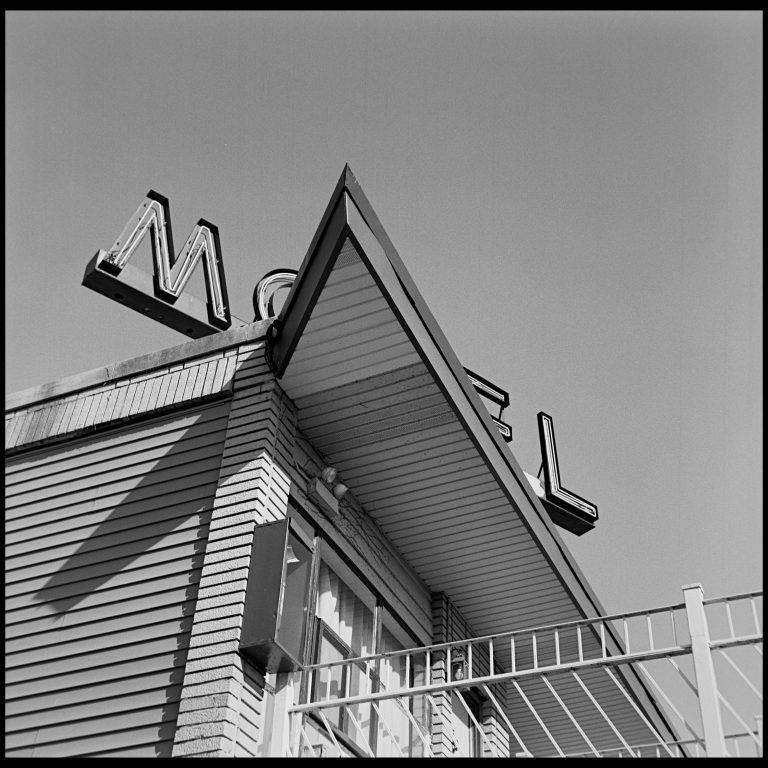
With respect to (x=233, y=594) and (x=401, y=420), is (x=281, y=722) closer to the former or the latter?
(x=233, y=594)

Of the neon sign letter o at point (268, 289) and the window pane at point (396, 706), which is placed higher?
the neon sign letter o at point (268, 289)

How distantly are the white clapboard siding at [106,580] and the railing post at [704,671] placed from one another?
345 cm

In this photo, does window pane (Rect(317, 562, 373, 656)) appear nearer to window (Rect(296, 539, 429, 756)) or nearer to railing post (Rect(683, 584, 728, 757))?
window (Rect(296, 539, 429, 756))

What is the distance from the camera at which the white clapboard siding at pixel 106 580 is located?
6.97m

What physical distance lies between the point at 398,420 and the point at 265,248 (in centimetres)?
522

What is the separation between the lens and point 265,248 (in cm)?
1278

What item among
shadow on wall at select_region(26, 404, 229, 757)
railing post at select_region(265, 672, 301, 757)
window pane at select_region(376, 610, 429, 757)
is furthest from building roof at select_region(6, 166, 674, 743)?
railing post at select_region(265, 672, 301, 757)

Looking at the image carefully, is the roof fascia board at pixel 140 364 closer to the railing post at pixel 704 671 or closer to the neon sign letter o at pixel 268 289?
the neon sign letter o at pixel 268 289

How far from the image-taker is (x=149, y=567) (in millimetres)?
7582

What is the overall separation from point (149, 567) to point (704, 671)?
164 inches

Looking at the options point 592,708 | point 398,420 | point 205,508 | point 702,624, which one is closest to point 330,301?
point 398,420

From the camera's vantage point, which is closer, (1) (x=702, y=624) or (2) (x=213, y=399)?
(1) (x=702, y=624)

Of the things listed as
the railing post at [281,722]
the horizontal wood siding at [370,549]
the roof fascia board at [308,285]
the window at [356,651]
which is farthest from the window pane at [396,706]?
the roof fascia board at [308,285]

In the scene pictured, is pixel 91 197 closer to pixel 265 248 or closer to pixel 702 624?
pixel 265 248
